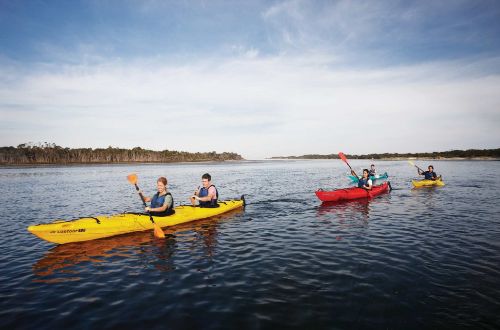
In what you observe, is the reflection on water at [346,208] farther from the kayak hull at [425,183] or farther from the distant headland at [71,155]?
the distant headland at [71,155]

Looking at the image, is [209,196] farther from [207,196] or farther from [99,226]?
[99,226]

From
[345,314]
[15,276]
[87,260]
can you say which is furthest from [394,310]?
[15,276]

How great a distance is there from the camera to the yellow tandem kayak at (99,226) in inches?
378

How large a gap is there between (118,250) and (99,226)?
1.47 metres

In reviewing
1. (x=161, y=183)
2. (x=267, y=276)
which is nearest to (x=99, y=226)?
(x=161, y=183)

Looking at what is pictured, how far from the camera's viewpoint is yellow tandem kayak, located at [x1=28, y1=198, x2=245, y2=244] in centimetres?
960

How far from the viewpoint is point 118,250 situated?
952 cm

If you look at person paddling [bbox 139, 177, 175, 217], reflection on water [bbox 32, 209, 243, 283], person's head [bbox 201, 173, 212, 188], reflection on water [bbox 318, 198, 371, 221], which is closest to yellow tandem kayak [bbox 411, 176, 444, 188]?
reflection on water [bbox 318, 198, 371, 221]

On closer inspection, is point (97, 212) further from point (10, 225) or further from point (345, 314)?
point (345, 314)

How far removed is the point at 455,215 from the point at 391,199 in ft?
17.6

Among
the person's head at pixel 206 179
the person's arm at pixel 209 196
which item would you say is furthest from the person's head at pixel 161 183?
the person's arm at pixel 209 196

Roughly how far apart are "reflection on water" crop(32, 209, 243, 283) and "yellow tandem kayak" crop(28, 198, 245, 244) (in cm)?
21

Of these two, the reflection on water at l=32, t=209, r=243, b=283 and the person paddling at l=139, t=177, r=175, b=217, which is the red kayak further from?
the person paddling at l=139, t=177, r=175, b=217

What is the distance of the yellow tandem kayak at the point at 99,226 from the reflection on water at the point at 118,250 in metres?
0.21
